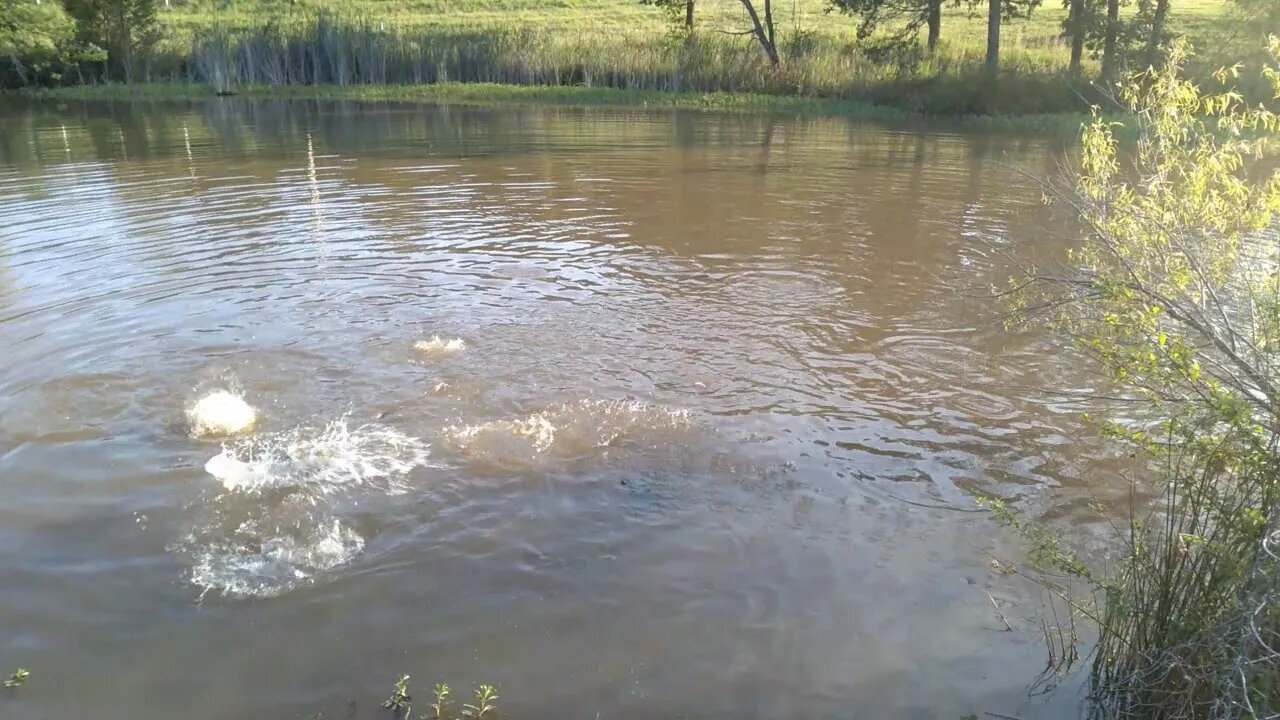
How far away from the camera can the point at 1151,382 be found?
447cm

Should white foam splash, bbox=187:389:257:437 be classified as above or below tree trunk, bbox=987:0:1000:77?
below

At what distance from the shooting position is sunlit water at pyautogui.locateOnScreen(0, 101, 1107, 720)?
4.37m

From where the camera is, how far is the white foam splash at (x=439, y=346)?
8211mm

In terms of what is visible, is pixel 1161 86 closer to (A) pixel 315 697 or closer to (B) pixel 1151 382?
(B) pixel 1151 382

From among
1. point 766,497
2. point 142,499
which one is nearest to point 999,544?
point 766,497

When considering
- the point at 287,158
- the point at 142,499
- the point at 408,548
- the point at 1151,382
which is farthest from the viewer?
the point at 287,158

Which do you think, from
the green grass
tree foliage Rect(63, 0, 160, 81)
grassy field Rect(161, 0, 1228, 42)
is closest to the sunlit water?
the green grass

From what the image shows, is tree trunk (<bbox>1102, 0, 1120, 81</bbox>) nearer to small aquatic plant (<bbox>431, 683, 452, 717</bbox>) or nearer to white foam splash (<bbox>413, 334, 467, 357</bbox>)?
white foam splash (<bbox>413, 334, 467, 357</bbox>)

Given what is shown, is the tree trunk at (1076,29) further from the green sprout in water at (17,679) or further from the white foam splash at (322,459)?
the green sprout in water at (17,679)

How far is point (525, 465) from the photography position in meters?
6.23

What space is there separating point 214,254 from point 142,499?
264 inches

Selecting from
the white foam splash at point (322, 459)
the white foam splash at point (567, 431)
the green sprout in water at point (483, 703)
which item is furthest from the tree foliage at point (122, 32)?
the green sprout in water at point (483, 703)

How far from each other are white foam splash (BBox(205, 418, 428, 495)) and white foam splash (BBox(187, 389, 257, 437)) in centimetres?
25

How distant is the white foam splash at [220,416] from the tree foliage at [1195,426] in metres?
5.57
